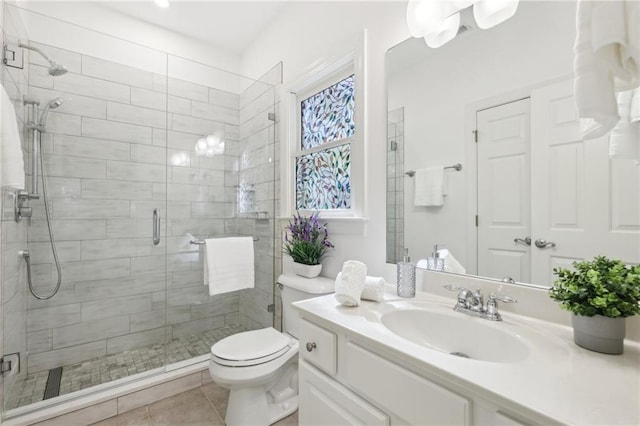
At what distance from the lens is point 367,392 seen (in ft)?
2.82

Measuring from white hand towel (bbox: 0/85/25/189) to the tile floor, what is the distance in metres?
1.35

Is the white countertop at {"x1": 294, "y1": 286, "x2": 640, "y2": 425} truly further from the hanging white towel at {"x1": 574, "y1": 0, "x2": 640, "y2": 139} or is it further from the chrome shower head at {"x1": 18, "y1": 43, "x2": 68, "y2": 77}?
the chrome shower head at {"x1": 18, "y1": 43, "x2": 68, "y2": 77}

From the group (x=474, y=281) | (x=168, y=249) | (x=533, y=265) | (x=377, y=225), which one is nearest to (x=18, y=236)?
(x=168, y=249)

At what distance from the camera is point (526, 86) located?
1005mm

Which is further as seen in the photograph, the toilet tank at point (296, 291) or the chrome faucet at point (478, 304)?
the toilet tank at point (296, 291)

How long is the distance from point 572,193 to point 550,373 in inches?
22.1

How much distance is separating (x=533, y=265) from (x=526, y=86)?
61 cm

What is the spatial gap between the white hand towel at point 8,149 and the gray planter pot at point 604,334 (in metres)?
2.17

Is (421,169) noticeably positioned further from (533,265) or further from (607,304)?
(607,304)

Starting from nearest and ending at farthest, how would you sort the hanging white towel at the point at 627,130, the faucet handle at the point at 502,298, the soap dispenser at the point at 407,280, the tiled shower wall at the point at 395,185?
the hanging white towel at the point at 627,130, the faucet handle at the point at 502,298, the soap dispenser at the point at 407,280, the tiled shower wall at the point at 395,185

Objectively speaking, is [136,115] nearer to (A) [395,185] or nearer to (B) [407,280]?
(A) [395,185]

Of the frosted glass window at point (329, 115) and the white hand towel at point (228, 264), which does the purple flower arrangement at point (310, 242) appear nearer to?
the white hand towel at point (228, 264)

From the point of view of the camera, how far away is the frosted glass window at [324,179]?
183cm

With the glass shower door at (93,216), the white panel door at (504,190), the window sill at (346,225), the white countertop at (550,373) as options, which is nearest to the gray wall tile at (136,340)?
the glass shower door at (93,216)
